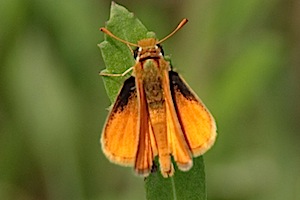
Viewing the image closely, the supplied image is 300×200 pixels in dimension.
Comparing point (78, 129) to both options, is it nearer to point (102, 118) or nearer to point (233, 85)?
point (102, 118)

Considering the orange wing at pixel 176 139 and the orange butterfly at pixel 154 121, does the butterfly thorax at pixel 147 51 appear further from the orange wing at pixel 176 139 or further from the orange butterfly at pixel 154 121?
the orange wing at pixel 176 139

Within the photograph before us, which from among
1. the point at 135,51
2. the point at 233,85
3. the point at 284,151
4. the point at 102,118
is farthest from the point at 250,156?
the point at 135,51

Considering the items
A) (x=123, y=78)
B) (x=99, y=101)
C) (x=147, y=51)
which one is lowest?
(x=99, y=101)

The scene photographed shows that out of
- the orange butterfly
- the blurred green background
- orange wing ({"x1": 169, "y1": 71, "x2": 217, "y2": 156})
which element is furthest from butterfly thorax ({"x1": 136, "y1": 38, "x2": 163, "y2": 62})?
the blurred green background

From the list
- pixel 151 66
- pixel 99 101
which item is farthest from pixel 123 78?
pixel 99 101

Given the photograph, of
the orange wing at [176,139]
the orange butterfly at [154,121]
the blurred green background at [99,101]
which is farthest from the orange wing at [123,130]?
the blurred green background at [99,101]

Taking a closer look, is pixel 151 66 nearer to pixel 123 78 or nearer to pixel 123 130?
pixel 123 78
